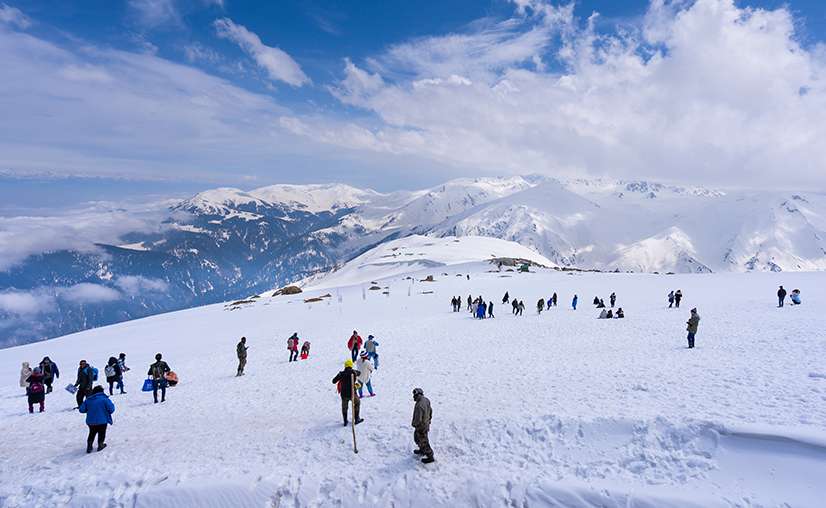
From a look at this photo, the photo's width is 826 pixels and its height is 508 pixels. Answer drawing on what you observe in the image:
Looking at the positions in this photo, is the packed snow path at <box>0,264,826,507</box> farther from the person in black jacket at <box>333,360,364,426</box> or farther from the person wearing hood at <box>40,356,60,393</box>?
the person wearing hood at <box>40,356,60,393</box>

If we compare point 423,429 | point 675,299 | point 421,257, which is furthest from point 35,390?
point 421,257

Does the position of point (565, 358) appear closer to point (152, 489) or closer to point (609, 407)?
point (609, 407)

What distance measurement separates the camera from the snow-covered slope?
378 ft

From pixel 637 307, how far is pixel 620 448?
30.6 meters

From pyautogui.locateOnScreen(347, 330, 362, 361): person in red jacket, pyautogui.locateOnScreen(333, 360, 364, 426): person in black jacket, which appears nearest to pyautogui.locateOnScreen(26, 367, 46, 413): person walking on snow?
pyautogui.locateOnScreen(347, 330, 362, 361): person in red jacket

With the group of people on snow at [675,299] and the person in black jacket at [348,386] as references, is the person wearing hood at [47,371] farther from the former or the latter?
the group of people on snow at [675,299]

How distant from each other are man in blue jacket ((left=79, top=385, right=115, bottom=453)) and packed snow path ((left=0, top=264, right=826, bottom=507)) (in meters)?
0.69

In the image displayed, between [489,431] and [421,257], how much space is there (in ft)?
372

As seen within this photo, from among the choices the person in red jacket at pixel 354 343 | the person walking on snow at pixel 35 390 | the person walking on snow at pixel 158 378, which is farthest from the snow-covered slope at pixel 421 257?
the person walking on snow at pixel 35 390

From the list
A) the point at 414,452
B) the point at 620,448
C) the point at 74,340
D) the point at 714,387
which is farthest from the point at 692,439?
the point at 74,340

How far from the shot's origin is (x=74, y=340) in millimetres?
49500

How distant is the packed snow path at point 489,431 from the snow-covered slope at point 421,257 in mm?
81409

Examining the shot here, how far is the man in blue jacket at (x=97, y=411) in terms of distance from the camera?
13.0 m

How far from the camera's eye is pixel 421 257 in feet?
413
